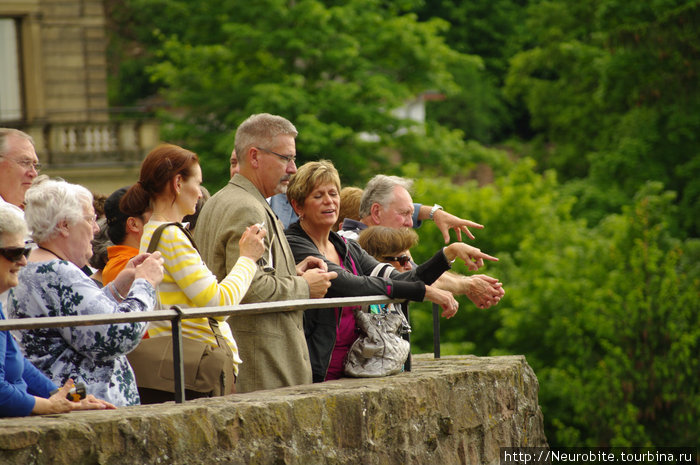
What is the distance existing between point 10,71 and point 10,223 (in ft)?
67.0

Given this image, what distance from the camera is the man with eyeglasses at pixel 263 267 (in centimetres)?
507

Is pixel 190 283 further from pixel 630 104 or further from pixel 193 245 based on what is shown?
pixel 630 104

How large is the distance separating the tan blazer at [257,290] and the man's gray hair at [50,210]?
2.92 ft

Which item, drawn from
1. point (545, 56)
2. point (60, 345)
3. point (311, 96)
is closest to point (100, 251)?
point (60, 345)

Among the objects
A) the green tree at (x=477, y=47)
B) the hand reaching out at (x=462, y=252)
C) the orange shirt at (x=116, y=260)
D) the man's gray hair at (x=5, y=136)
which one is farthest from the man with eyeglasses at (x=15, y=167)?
the green tree at (x=477, y=47)

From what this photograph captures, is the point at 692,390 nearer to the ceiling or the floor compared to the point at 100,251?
nearer to the floor

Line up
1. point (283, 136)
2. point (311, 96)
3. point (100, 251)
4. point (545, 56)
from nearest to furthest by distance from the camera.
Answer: point (283, 136), point (100, 251), point (311, 96), point (545, 56)

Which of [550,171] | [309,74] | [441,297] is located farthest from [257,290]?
[550,171]

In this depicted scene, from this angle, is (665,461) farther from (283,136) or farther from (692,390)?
(283,136)

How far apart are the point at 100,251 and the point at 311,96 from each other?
20844 mm

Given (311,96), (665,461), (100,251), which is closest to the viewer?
(100,251)

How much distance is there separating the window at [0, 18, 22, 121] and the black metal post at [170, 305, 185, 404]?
1964cm

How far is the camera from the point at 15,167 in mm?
5277

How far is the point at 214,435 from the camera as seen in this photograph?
4488 mm
